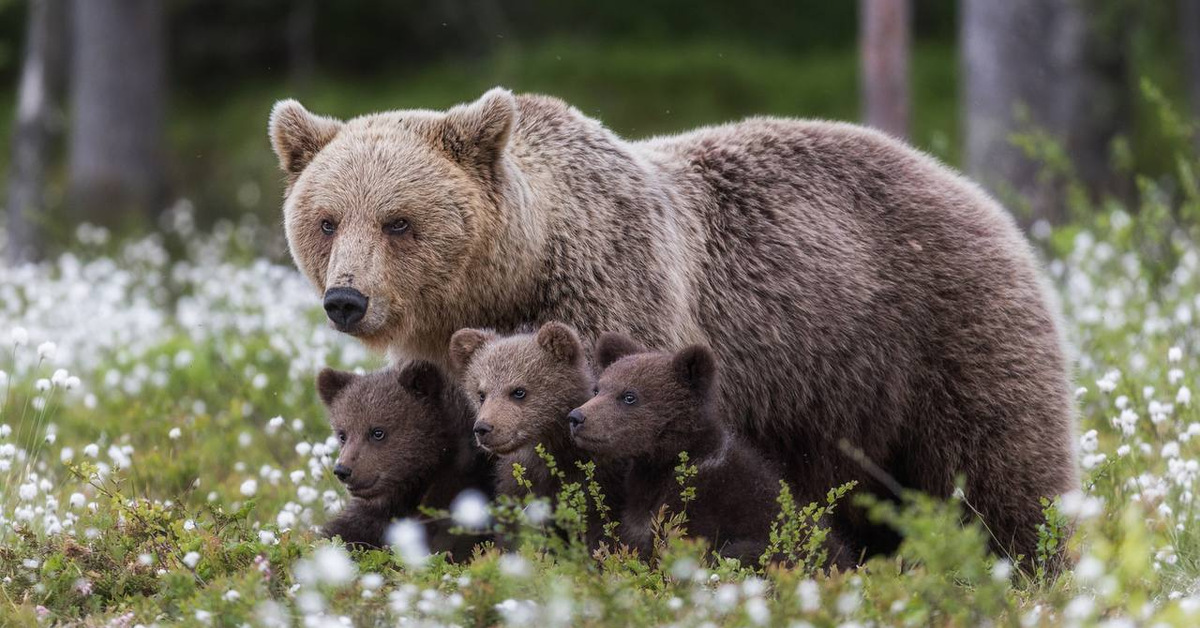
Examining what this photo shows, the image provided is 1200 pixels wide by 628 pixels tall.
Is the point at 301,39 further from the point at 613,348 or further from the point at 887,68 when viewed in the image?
the point at 613,348

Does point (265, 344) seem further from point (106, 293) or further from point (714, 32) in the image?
point (714, 32)

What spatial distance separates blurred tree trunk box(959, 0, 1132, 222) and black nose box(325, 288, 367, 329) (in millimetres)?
8736

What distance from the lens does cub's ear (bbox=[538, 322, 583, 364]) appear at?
5188mm

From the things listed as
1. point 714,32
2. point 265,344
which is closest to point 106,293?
point 265,344

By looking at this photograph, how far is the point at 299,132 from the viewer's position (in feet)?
19.1

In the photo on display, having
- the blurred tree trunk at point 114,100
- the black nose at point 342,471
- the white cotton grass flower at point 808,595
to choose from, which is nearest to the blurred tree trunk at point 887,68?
the blurred tree trunk at point 114,100

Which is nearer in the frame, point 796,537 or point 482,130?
point 796,537

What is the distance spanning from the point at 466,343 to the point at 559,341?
14.0 inches

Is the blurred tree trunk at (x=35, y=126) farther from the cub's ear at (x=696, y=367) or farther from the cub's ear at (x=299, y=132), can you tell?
the cub's ear at (x=696, y=367)

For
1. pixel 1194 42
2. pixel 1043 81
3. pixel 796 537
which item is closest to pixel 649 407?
pixel 796 537

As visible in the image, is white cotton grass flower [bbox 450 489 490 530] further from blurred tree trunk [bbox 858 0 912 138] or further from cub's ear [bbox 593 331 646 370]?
blurred tree trunk [bbox 858 0 912 138]

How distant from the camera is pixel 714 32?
2838 centimetres

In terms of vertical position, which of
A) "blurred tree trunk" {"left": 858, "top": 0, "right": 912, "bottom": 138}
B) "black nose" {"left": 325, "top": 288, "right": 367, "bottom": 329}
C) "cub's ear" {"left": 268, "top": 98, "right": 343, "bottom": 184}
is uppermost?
"cub's ear" {"left": 268, "top": 98, "right": 343, "bottom": 184}

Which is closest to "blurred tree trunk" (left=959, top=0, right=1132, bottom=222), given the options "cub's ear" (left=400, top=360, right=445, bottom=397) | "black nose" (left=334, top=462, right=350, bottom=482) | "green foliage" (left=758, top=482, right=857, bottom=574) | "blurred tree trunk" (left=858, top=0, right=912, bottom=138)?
"blurred tree trunk" (left=858, top=0, right=912, bottom=138)
